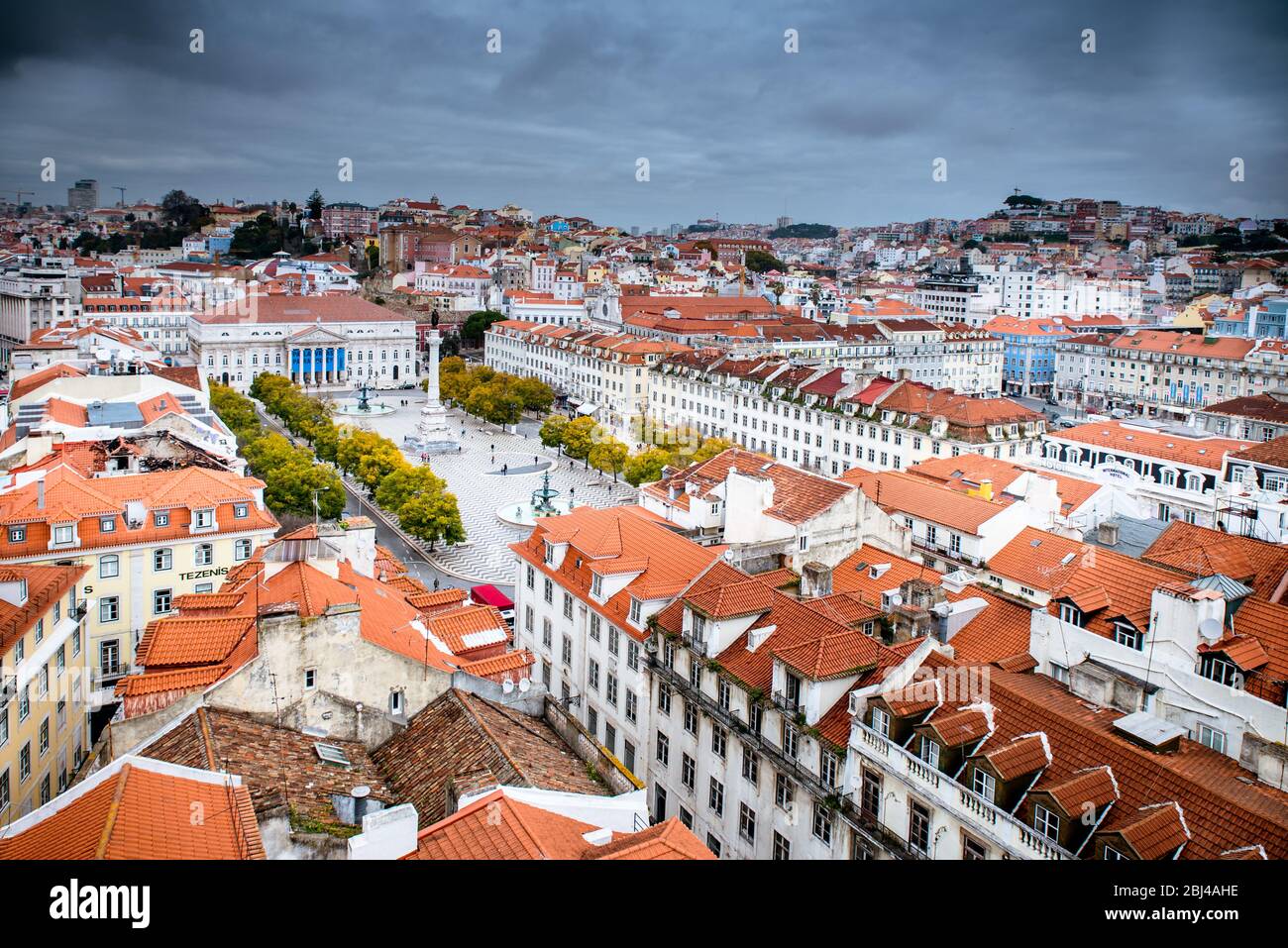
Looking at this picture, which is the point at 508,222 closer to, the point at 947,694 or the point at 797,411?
the point at 797,411

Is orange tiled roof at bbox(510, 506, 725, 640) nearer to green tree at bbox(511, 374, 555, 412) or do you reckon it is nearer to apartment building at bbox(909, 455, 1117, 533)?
apartment building at bbox(909, 455, 1117, 533)

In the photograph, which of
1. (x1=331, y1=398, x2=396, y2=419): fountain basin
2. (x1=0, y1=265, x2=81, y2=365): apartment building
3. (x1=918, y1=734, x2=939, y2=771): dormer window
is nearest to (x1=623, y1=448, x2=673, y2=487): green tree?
(x1=331, y1=398, x2=396, y2=419): fountain basin

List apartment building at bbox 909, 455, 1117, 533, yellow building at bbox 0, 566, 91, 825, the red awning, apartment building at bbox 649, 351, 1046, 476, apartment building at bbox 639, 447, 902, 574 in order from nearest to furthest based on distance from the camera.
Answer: yellow building at bbox 0, 566, 91, 825
apartment building at bbox 639, 447, 902, 574
apartment building at bbox 909, 455, 1117, 533
the red awning
apartment building at bbox 649, 351, 1046, 476

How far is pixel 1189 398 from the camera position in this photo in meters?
63.8

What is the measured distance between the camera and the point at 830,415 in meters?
44.9

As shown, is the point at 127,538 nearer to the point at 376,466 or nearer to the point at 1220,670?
the point at 376,466

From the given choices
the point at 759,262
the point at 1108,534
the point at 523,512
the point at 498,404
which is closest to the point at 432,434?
the point at 498,404

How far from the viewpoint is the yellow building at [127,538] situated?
2050cm

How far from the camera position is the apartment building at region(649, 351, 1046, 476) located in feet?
130

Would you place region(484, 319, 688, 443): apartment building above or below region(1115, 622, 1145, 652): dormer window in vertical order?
above

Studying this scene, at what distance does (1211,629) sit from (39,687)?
17.1 meters

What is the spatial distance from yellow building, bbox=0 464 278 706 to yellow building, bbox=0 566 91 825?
2297 mm

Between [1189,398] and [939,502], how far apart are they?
48.1 m
